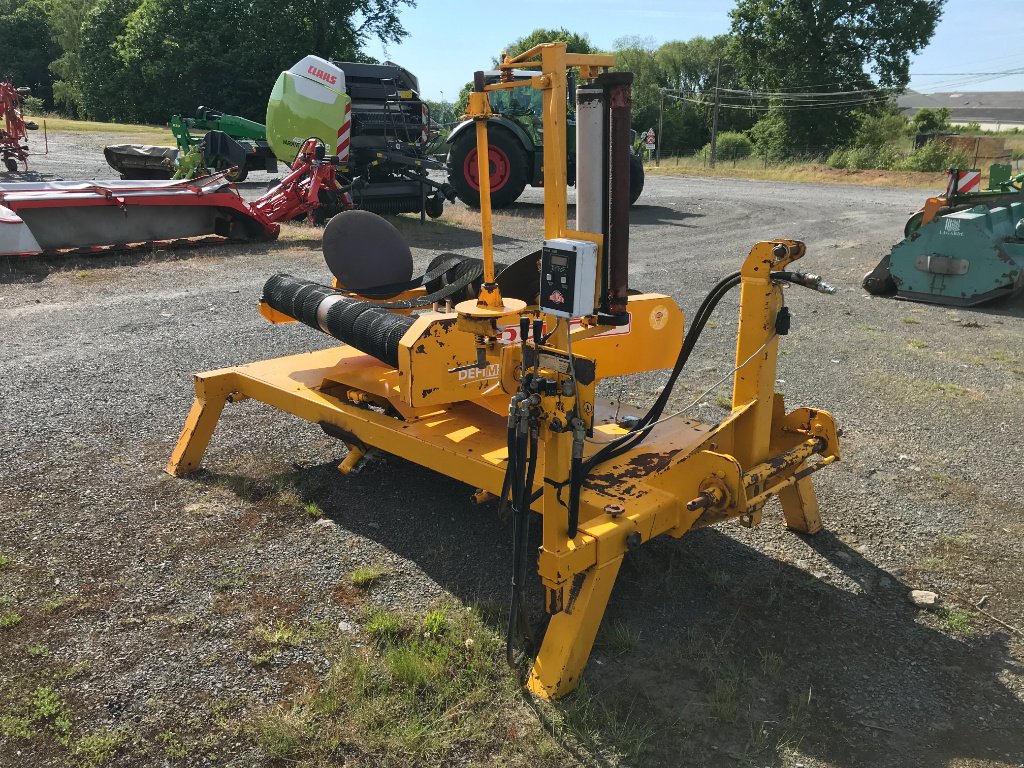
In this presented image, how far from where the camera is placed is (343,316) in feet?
12.5

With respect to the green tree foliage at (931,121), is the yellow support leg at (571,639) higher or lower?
lower

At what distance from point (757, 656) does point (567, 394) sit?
118cm

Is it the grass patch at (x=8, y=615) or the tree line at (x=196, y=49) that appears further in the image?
the tree line at (x=196, y=49)

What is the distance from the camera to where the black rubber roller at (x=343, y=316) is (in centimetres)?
350

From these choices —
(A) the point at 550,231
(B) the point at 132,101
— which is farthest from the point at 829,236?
(B) the point at 132,101

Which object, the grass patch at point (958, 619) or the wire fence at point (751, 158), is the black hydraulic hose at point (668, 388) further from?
the wire fence at point (751, 158)

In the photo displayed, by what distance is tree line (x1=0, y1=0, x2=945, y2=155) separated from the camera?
36531mm

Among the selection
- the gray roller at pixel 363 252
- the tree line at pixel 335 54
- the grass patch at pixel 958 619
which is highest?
the tree line at pixel 335 54

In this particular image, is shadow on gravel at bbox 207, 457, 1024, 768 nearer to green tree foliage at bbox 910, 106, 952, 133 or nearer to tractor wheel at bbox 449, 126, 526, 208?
tractor wheel at bbox 449, 126, 526, 208

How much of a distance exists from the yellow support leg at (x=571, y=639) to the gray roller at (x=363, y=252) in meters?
2.30

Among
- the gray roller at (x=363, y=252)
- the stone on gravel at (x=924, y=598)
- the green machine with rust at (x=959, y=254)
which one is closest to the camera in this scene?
the stone on gravel at (x=924, y=598)

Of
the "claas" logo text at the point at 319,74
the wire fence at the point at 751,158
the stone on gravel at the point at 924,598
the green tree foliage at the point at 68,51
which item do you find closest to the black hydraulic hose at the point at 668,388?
the stone on gravel at the point at 924,598

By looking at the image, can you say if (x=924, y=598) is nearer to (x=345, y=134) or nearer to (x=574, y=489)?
(x=574, y=489)

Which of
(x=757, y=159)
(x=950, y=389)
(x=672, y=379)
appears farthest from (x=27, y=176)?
(x=757, y=159)
